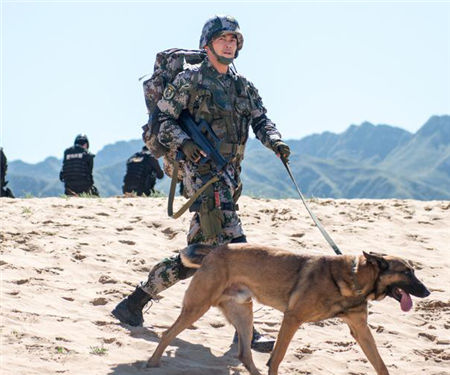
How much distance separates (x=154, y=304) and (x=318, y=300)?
2637 mm

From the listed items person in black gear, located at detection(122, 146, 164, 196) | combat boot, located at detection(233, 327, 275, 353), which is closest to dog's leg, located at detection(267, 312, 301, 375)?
combat boot, located at detection(233, 327, 275, 353)

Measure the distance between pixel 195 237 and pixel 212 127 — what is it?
92 centimetres

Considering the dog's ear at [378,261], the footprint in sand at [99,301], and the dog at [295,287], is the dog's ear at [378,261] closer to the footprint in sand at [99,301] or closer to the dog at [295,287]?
the dog at [295,287]

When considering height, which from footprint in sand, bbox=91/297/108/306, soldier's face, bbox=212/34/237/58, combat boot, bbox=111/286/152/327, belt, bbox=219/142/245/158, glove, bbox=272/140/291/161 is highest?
soldier's face, bbox=212/34/237/58

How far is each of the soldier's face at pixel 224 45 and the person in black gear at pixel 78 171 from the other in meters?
11.2

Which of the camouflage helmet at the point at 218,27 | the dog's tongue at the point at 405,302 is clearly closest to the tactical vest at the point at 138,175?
the camouflage helmet at the point at 218,27

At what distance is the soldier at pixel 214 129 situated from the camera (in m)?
Answer: 5.68

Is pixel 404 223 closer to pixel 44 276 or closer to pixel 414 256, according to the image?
pixel 414 256

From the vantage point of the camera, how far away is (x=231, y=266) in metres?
5.07

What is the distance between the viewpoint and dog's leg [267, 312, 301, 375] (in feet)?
15.9

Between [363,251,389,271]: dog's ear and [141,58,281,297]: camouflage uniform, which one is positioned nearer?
[363,251,389,271]: dog's ear

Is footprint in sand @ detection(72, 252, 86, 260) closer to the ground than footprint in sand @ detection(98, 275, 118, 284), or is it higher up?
higher up

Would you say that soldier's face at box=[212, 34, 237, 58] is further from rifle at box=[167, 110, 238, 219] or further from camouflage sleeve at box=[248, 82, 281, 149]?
rifle at box=[167, 110, 238, 219]

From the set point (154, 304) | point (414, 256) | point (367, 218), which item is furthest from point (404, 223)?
point (154, 304)
